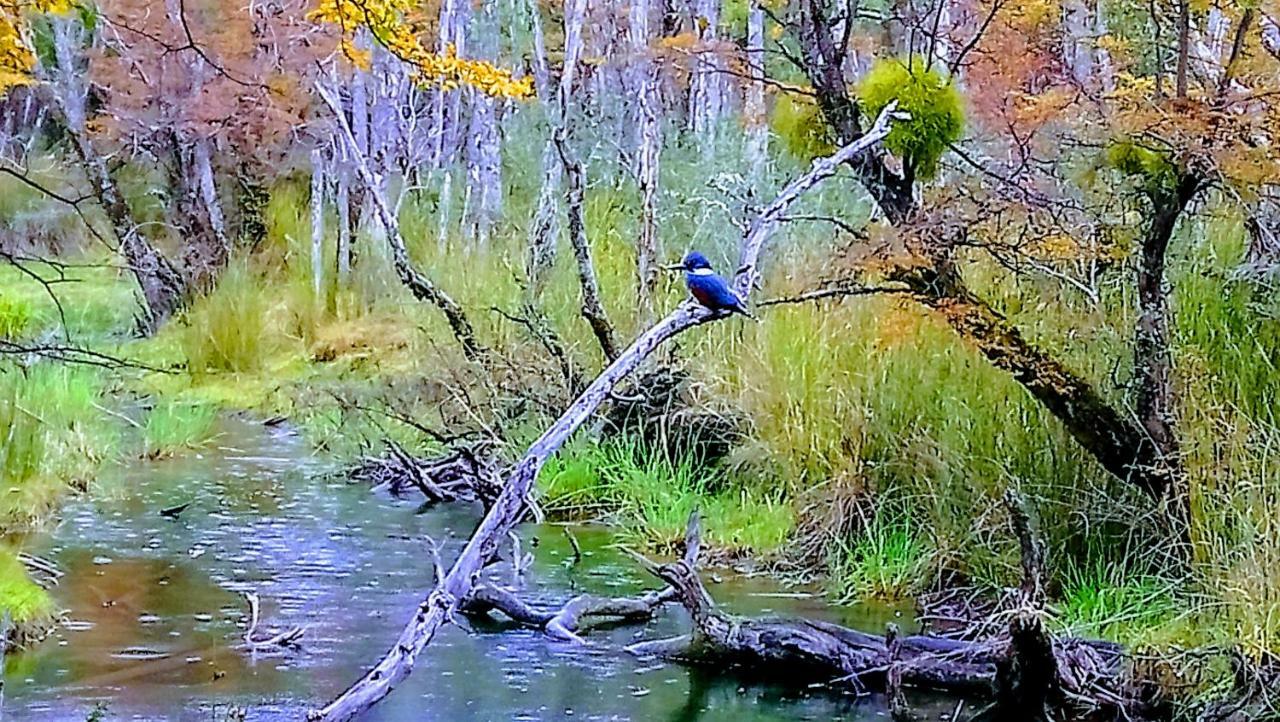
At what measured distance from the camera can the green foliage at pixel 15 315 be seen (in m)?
9.55

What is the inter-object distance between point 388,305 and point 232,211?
14.2ft

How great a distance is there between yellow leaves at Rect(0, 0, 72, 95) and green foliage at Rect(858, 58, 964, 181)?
7.54 feet

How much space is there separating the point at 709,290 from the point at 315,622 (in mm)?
1913

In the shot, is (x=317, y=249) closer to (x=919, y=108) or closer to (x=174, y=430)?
(x=174, y=430)

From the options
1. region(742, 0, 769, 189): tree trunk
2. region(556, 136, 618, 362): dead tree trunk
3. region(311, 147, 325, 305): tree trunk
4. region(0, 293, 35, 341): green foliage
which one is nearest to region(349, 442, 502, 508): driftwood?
region(556, 136, 618, 362): dead tree trunk

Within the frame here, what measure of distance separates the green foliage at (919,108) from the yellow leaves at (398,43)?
140 centimetres

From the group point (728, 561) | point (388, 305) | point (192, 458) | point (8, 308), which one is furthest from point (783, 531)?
point (8, 308)

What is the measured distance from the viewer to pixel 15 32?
6047mm

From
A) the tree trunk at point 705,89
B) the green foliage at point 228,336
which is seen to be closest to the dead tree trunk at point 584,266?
the green foliage at point 228,336

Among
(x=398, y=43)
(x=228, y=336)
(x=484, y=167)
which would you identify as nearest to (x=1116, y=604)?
(x=398, y=43)

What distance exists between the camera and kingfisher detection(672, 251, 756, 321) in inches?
138

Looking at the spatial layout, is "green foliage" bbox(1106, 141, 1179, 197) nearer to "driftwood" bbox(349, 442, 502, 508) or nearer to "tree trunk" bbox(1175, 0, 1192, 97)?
"tree trunk" bbox(1175, 0, 1192, 97)

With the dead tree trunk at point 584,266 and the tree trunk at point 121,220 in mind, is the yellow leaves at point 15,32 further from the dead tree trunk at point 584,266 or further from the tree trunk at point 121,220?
the tree trunk at point 121,220

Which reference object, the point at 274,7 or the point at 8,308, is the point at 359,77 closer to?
the point at 274,7
